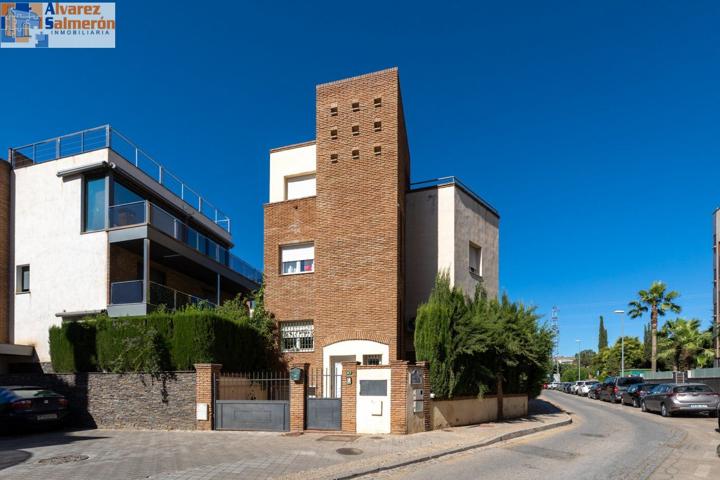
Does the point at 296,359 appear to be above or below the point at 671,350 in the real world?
above

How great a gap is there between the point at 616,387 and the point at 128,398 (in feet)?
92.7

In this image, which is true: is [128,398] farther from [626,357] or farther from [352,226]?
[626,357]

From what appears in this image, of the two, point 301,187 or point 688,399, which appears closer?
point 688,399

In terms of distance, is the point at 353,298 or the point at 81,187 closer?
the point at 353,298

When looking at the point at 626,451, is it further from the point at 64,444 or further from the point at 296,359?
the point at 64,444

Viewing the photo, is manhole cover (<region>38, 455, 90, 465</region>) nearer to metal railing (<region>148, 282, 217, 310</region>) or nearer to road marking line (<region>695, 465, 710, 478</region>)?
metal railing (<region>148, 282, 217, 310</region>)

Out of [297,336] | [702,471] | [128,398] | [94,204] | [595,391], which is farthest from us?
[595,391]

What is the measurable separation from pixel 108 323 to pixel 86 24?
9.60m

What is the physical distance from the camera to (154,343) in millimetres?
16438

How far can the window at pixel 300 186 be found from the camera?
868 inches

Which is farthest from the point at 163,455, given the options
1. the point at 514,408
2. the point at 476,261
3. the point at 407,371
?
the point at 476,261

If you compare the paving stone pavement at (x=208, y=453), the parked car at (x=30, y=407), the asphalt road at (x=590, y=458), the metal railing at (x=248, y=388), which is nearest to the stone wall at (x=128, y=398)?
the paving stone pavement at (x=208, y=453)

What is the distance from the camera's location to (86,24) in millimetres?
18016

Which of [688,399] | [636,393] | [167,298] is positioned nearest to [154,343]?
[167,298]
